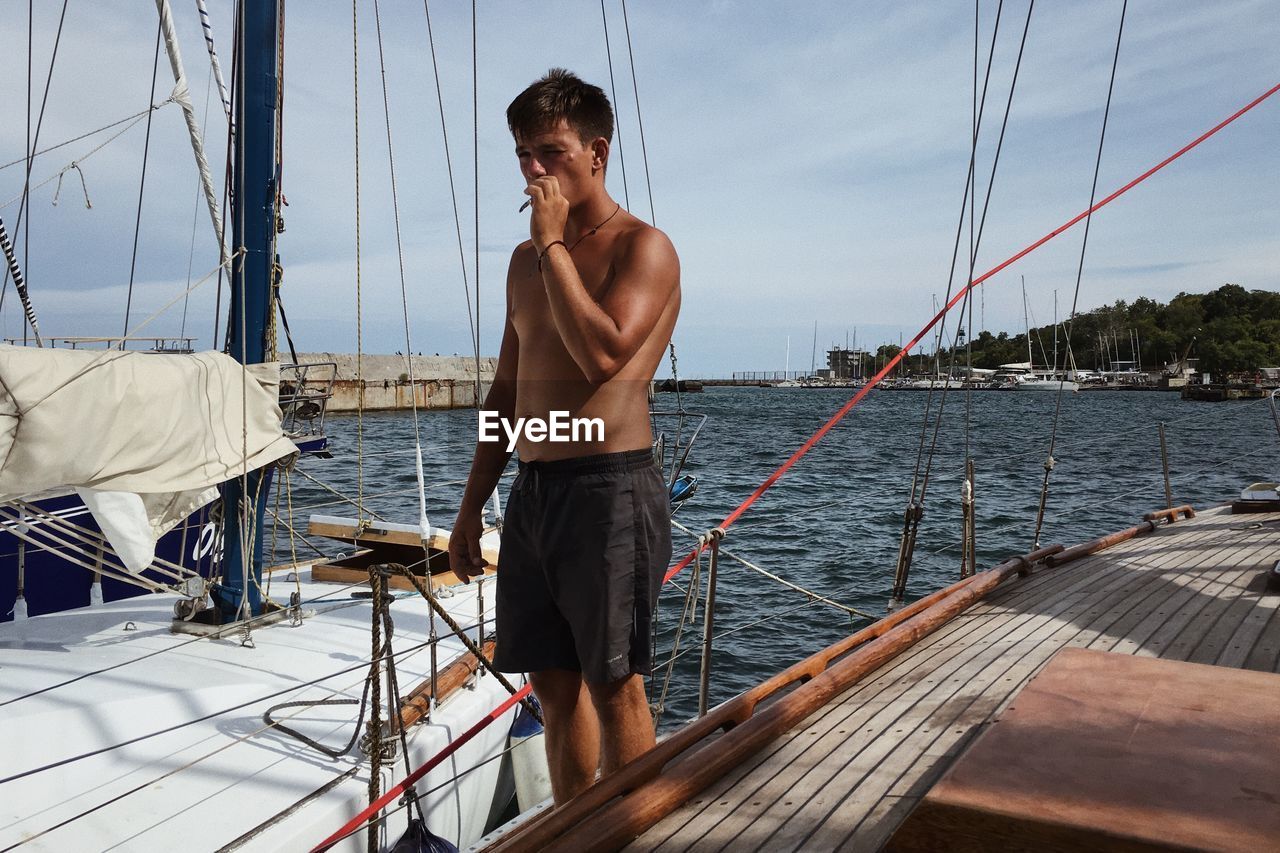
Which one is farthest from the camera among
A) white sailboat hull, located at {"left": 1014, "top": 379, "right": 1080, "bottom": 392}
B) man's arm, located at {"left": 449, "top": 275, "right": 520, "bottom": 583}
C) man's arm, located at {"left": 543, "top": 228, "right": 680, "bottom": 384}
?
white sailboat hull, located at {"left": 1014, "top": 379, "right": 1080, "bottom": 392}

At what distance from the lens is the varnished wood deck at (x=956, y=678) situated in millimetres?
1767

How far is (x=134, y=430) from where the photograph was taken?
13.6 feet

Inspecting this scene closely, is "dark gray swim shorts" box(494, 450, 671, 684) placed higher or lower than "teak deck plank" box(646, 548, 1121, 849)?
higher

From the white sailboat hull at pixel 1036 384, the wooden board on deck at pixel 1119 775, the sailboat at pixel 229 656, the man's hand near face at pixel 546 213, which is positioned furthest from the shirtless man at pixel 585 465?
the white sailboat hull at pixel 1036 384

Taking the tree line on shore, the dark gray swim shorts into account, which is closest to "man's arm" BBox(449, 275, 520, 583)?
the dark gray swim shorts

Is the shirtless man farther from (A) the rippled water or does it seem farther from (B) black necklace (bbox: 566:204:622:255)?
(A) the rippled water

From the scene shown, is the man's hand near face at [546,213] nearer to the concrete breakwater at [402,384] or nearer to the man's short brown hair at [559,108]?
the man's short brown hair at [559,108]

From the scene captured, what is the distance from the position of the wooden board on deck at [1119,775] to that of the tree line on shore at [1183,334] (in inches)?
3444

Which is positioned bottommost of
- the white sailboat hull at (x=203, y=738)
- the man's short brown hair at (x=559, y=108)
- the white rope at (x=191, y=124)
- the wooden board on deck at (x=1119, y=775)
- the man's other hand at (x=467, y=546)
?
the white sailboat hull at (x=203, y=738)

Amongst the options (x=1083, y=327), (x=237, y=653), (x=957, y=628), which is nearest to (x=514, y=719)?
(x=237, y=653)

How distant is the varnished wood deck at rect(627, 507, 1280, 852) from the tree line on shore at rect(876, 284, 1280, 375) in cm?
8444

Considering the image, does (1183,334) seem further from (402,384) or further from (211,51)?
(211,51)

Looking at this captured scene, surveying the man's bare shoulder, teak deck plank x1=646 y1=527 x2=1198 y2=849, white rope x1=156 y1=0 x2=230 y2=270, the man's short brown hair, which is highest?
white rope x1=156 y1=0 x2=230 y2=270

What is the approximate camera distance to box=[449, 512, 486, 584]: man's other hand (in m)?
2.30
